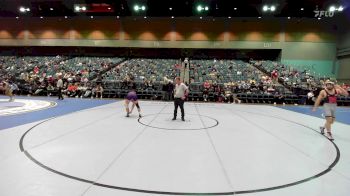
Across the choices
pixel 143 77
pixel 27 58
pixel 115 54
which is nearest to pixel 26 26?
pixel 27 58

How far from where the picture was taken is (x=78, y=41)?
2983 centimetres

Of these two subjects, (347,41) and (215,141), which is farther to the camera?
(347,41)

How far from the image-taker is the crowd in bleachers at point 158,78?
19.7m

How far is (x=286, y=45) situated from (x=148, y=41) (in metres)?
14.6

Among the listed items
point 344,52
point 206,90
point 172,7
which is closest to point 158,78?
point 206,90

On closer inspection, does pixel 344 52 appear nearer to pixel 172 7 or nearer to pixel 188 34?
pixel 188 34

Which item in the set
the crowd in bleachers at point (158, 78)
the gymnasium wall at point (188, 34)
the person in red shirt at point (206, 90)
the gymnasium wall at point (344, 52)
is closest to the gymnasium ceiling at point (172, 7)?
the gymnasium wall at point (188, 34)

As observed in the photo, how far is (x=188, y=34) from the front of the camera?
2883 centimetres

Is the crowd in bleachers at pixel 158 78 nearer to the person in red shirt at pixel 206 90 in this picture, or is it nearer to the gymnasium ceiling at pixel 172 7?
the person in red shirt at pixel 206 90

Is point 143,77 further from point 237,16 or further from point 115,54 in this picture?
point 237,16

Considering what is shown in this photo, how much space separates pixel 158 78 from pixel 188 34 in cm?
854

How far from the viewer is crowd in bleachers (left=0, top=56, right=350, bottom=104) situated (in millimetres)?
A: 19719

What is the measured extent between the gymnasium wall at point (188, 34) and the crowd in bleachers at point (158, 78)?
2.34 metres

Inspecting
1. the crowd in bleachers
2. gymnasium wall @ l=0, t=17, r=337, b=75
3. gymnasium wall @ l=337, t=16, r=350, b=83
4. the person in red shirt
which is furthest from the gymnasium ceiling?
the person in red shirt
